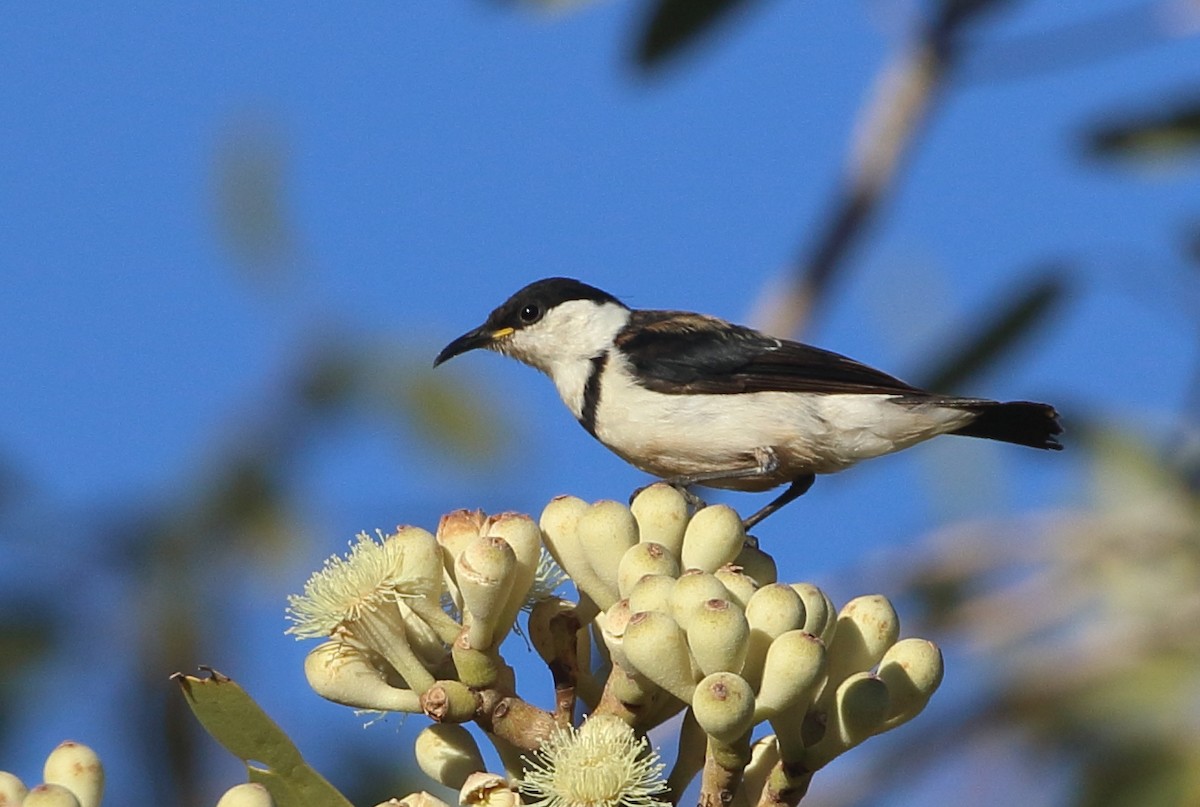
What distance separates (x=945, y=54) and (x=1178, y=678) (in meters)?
1.89

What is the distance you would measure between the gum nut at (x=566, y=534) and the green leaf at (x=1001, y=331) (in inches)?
94.3

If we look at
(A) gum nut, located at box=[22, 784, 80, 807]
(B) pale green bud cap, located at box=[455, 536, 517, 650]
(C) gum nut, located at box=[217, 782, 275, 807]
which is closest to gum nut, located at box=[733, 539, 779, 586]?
(B) pale green bud cap, located at box=[455, 536, 517, 650]

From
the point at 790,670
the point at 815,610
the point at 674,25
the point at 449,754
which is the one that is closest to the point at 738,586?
the point at 815,610

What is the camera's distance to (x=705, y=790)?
6.92 ft

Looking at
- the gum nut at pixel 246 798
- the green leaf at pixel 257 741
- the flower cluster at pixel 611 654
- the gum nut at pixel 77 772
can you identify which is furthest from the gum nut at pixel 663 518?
the gum nut at pixel 77 772

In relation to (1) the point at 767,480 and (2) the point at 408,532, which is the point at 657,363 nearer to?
(1) the point at 767,480

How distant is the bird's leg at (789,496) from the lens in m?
4.27

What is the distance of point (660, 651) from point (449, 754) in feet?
1.37

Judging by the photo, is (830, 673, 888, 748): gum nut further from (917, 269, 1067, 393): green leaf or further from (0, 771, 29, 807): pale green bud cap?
(917, 269, 1067, 393): green leaf

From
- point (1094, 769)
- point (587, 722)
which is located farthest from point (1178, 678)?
point (587, 722)

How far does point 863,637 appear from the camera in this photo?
2.28m

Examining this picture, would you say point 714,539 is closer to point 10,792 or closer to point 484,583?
point 484,583

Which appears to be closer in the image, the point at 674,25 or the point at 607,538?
the point at 607,538

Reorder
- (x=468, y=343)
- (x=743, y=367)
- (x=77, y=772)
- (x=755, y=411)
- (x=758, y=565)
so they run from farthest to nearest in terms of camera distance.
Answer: (x=468, y=343)
(x=743, y=367)
(x=755, y=411)
(x=758, y=565)
(x=77, y=772)
